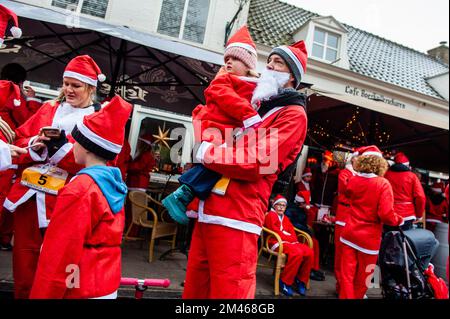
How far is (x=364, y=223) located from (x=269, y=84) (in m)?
2.55

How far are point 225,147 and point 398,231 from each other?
276cm

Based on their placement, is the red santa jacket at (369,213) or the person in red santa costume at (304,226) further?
the person in red santa costume at (304,226)

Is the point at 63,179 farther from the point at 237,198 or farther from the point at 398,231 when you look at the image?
the point at 398,231

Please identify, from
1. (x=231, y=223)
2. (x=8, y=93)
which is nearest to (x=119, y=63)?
(x=8, y=93)

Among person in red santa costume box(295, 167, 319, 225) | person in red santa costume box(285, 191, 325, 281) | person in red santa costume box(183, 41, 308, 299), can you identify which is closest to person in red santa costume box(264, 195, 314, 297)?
person in red santa costume box(285, 191, 325, 281)

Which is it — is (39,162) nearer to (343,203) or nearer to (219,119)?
(219,119)

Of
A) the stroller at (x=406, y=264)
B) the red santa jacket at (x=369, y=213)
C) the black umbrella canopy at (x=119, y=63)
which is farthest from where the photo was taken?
the black umbrella canopy at (x=119, y=63)

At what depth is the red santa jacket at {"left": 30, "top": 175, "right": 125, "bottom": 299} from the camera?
1.20 metres

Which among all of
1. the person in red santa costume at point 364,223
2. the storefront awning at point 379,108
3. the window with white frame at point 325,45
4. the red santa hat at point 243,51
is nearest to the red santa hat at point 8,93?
the red santa hat at point 243,51

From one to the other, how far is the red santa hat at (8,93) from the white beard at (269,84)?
2050mm

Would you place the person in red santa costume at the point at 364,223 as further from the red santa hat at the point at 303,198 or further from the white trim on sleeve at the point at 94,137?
the white trim on sleeve at the point at 94,137

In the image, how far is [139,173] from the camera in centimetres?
556

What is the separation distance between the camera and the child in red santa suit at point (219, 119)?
1.46 m
